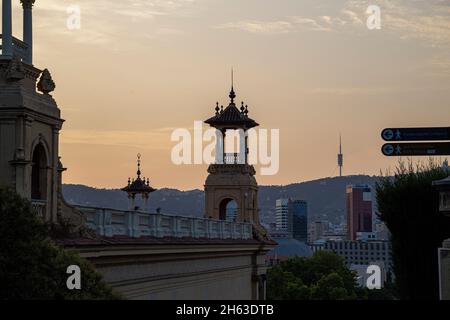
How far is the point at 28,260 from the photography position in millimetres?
21578

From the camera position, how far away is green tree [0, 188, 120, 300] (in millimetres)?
21297

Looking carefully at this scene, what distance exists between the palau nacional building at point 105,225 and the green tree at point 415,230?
7.00 m

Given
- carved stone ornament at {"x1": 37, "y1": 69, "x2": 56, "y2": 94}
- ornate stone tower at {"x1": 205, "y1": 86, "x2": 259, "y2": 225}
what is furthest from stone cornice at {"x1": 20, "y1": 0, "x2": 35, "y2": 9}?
ornate stone tower at {"x1": 205, "y1": 86, "x2": 259, "y2": 225}

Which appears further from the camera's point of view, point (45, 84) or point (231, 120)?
point (231, 120)

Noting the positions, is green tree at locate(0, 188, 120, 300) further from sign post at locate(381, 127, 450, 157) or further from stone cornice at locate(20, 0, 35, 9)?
stone cornice at locate(20, 0, 35, 9)

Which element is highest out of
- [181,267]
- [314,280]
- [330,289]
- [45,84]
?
[45,84]

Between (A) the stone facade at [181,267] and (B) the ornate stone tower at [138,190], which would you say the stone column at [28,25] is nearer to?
(A) the stone facade at [181,267]

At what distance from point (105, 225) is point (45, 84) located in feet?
14.8

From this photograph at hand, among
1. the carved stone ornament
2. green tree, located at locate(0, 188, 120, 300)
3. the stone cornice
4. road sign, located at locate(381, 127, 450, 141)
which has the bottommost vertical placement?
green tree, located at locate(0, 188, 120, 300)

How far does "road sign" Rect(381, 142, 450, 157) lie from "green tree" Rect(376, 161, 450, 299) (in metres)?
24.0

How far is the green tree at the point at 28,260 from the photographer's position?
21297mm

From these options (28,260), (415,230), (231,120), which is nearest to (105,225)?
(28,260)

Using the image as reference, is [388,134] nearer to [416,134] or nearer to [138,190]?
[416,134]
